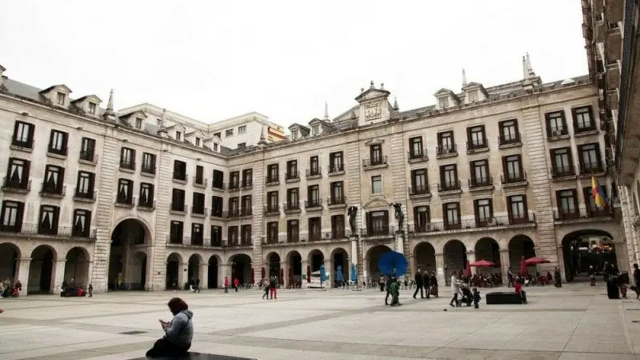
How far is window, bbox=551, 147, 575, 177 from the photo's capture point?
36.4 metres

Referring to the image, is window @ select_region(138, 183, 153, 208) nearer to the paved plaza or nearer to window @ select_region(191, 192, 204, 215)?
window @ select_region(191, 192, 204, 215)

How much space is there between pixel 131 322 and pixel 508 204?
31.8m

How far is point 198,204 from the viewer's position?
50.8 metres

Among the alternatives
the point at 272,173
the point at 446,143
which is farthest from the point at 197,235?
the point at 446,143

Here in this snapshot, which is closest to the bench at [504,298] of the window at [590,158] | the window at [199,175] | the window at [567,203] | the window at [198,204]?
the window at [567,203]

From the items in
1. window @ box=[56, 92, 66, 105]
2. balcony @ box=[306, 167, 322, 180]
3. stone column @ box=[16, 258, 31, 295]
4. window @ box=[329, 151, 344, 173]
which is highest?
window @ box=[56, 92, 66, 105]

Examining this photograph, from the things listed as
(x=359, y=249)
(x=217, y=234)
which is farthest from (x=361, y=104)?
(x=217, y=234)

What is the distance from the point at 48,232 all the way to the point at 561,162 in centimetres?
4244

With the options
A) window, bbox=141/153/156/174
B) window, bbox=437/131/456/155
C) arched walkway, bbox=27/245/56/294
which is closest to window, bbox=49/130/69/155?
window, bbox=141/153/156/174

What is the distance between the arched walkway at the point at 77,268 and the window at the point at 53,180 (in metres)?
5.83

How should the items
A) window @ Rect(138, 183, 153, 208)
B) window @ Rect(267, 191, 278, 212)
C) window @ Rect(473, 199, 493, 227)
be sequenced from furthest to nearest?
window @ Rect(267, 191, 278, 212)
window @ Rect(138, 183, 153, 208)
window @ Rect(473, 199, 493, 227)

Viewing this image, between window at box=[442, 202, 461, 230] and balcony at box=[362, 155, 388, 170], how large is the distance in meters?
7.39

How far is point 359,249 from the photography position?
144ft

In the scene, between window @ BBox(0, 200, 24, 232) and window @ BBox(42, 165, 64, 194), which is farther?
window @ BBox(42, 165, 64, 194)
